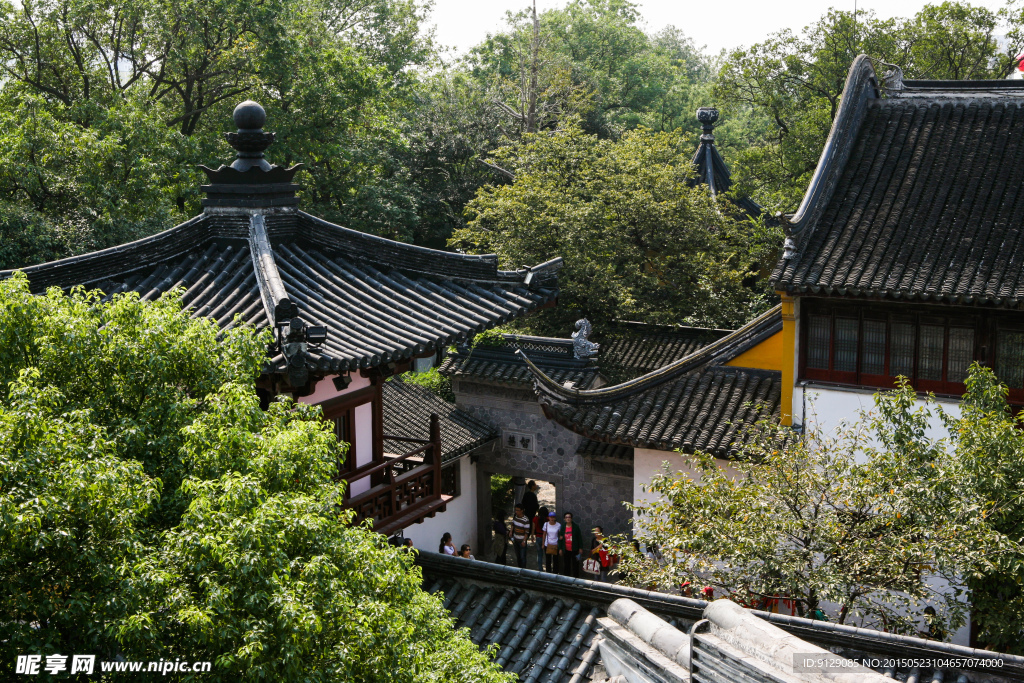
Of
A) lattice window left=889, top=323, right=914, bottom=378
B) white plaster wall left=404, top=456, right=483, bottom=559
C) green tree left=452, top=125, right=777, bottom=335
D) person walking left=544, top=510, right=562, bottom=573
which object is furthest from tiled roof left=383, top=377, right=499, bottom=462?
lattice window left=889, top=323, right=914, bottom=378

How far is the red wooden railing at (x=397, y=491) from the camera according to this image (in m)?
10.5

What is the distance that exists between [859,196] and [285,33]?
18.7 meters

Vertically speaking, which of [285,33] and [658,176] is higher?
[285,33]

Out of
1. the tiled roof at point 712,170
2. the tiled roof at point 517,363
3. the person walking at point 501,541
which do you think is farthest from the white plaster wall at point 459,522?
the tiled roof at point 712,170

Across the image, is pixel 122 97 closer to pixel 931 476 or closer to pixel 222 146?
pixel 222 146

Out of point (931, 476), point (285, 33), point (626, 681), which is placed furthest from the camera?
point (285, 33)

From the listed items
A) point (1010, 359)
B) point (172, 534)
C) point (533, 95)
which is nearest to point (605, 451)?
point (1010, 359)

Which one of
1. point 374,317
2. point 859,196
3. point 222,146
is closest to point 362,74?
point 222,146

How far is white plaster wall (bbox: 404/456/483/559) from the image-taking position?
721 inches

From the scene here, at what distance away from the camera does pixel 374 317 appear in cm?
1016

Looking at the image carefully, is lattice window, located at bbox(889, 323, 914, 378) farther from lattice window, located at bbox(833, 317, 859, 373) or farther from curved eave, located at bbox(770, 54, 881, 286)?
curved eave, located at bbox(770, 54, 881, 286)

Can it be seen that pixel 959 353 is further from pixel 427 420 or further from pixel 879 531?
pixel 427 420
